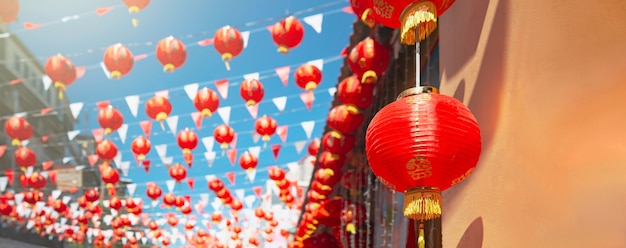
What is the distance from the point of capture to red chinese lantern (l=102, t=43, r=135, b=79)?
5984 mm

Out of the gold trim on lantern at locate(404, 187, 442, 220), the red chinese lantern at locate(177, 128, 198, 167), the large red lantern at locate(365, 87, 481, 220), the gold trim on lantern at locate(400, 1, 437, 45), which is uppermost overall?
the red chinese lantern at locate(177, 128, 198, 167)

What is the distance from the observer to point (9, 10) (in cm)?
478

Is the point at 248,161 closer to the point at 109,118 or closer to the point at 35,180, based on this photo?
the point at 109,118

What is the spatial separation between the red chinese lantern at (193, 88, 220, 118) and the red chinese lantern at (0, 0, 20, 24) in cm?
283

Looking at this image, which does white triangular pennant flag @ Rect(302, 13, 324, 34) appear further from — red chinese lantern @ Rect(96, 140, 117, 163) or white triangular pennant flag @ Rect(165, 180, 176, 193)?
white triangular pennant flag @ Rect(165, 180, 176, 193)

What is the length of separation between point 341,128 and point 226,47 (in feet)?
5.67

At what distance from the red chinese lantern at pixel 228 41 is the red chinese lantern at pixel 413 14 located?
334 cm

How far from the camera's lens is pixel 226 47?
19.8 feet

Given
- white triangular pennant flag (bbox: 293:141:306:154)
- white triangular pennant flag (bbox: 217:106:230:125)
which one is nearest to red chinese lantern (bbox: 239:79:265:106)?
white triangular pennant flag (bbox: 217:106:230:125)

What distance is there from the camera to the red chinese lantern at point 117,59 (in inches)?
236

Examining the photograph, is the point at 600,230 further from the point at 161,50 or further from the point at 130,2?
the point at 161,50

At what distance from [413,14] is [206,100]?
5.07 m

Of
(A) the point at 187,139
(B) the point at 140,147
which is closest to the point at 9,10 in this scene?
(A) the point at 187,139

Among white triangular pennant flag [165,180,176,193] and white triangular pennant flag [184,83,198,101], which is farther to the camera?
white triangular pennant flag [165,180,176,193]
